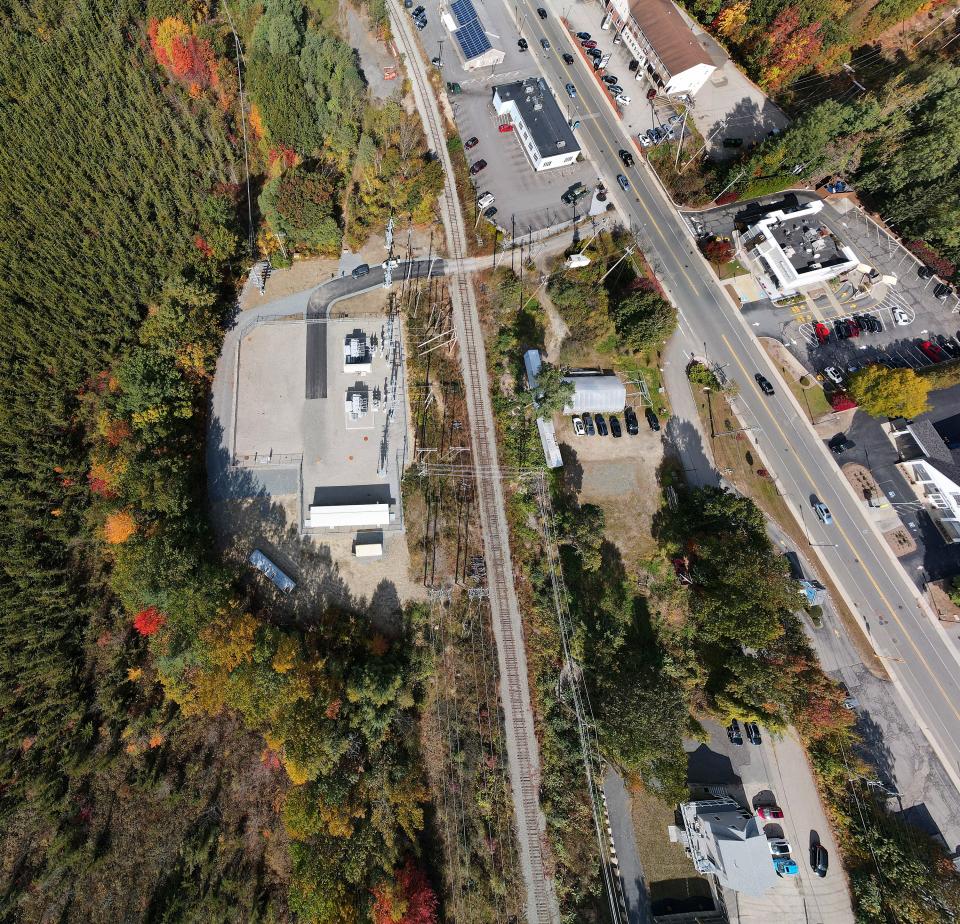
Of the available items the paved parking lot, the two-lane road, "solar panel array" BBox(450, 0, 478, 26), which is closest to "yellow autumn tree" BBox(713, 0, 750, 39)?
the two-lane road

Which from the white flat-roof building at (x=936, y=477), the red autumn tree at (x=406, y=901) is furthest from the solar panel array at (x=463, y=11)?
the red autumn tree at (x=406, y=901)

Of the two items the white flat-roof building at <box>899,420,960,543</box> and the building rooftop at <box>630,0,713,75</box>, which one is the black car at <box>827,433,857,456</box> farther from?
the building rooftop at <box>630,0,713,75</box>

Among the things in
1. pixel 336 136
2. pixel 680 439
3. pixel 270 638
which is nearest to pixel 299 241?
pixel 336 136

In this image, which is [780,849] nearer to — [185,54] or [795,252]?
[795,252]

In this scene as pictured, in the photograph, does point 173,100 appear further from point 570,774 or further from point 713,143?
point 570,774

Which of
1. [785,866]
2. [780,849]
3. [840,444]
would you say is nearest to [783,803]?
[780,849]

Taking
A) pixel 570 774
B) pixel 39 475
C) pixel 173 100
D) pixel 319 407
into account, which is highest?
pixel 173 100

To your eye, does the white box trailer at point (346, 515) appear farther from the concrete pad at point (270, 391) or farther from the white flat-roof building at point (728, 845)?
the white flat-roof building at point (728, 845)
